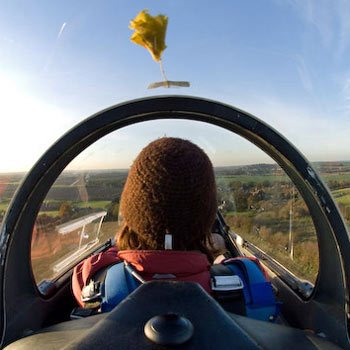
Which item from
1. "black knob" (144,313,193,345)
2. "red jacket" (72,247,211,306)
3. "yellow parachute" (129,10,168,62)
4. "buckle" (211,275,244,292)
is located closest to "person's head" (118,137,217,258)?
"red jacket" (72,247,211,306)

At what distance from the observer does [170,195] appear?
128cm

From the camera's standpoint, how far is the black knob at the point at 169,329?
0.69 meters

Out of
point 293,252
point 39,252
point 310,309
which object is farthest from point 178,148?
point 293,252

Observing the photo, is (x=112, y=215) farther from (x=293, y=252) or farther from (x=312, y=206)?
(x=312, y=206)

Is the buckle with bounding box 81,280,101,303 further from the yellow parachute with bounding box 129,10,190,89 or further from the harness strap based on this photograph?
the yellow parachute with bounding box 129,10,190,89

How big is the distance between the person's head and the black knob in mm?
576

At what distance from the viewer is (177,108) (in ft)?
4.42

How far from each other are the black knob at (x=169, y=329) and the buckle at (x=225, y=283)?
0.58 meters

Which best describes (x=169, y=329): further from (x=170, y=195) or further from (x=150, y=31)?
(x=150, y=31)

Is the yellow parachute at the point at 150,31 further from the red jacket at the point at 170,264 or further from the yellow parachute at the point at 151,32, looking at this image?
the red jacket at the point at 170,264

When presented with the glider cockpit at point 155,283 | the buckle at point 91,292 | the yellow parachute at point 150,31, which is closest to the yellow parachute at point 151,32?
the yellow parachute at point 150,31

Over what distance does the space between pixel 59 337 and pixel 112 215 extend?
1.87 meters

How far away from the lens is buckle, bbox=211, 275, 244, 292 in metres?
1.30

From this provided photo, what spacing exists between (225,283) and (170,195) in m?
0.39
